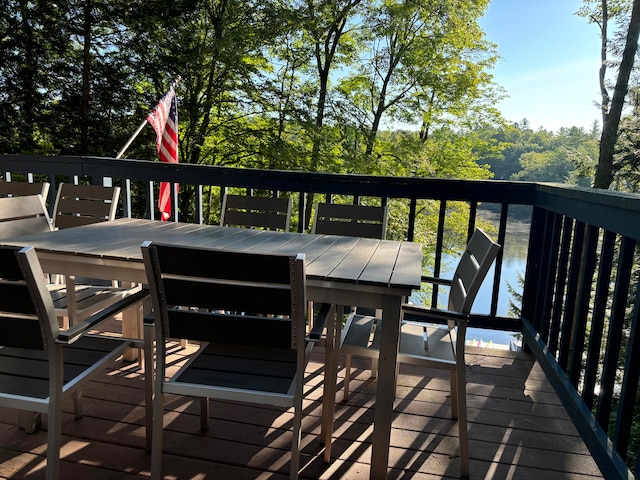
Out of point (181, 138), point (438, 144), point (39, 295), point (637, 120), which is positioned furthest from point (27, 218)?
point (438, 144)

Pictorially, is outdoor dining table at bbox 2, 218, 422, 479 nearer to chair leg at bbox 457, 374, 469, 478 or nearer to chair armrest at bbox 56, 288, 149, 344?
chair armrest at bbox 56, 288, 149, 344

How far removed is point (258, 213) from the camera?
2.98m

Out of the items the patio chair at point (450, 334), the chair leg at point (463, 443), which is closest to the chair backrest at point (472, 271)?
the patio chair at point (450, 334)

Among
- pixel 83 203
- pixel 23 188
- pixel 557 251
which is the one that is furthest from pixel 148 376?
pixel 557 251

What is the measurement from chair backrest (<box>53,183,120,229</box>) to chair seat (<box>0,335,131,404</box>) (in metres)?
1.37

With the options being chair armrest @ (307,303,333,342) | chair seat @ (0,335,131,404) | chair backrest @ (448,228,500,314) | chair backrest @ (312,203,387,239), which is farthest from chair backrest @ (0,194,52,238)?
chair backrest @ (448,228,500,314)

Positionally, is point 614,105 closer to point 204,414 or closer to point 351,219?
point 351,219

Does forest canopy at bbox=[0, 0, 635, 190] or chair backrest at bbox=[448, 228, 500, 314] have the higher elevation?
forest canopy at bbox=[0, 0, 635, 190]

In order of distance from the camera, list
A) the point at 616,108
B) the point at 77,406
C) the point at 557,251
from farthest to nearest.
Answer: the point at 616,108 → the point at 557,251 → the point at 77,406

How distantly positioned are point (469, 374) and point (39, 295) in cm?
232

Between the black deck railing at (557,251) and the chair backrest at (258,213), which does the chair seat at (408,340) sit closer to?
the black deck railing at (557,251)

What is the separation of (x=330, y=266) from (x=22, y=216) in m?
1.76

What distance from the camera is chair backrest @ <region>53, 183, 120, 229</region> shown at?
116 inches

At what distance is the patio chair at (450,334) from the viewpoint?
1.68 m
